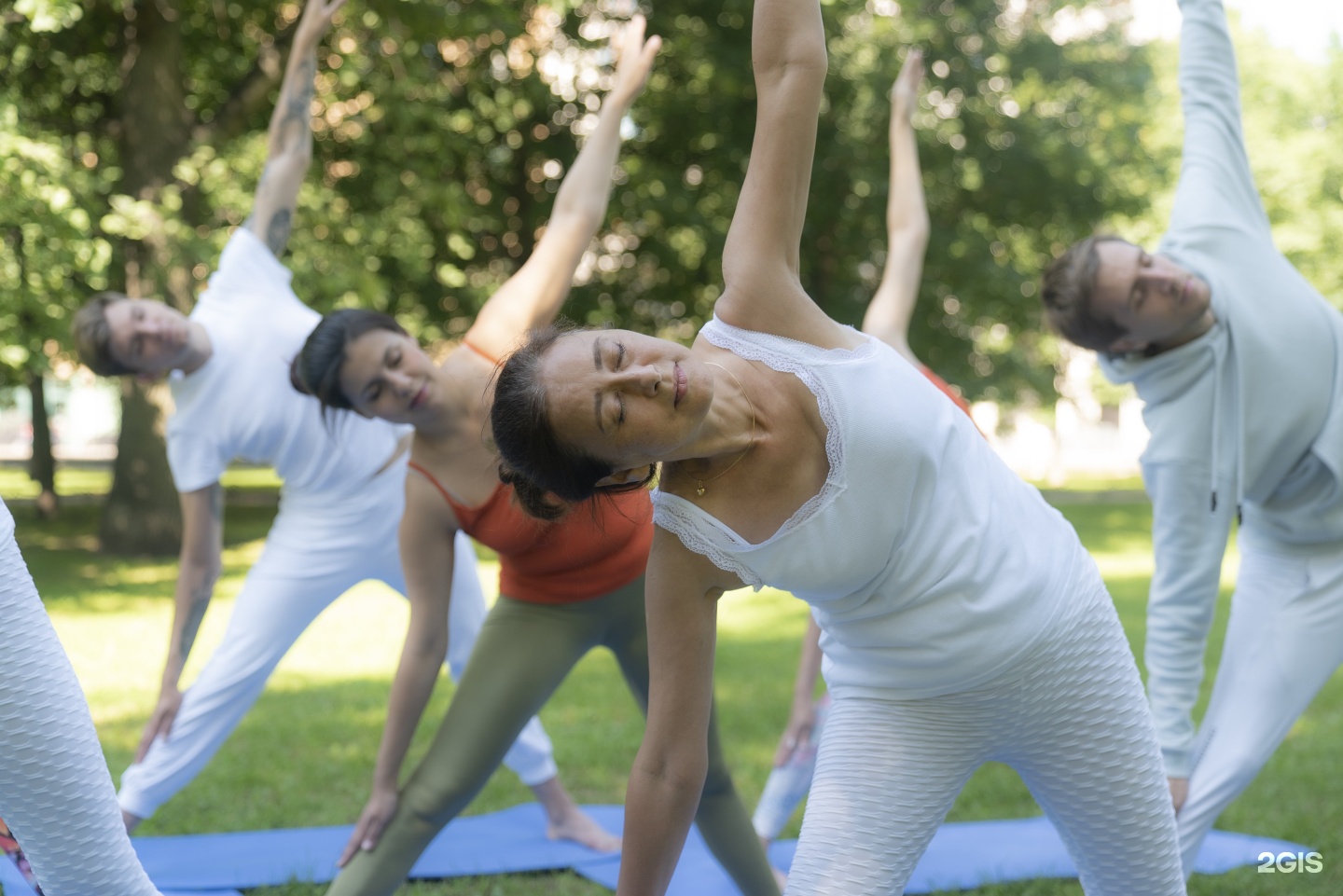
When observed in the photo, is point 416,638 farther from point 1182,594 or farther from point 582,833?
point 1182,594

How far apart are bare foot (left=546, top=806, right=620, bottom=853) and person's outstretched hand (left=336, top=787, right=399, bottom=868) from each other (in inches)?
67.3

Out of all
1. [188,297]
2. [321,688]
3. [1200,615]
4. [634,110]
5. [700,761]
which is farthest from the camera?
[634,110]

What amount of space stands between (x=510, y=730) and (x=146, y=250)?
11530 millimetres

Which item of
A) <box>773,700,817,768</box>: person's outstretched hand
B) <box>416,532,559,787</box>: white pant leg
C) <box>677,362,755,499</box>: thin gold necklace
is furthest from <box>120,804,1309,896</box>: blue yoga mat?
<box>677,362,755,499</box>: thin gold necklace

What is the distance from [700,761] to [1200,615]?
1784 mm

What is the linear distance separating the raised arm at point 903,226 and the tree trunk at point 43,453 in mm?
17161

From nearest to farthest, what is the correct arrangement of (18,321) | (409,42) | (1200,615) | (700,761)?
(700,761) → (1200,615) → (18,321) → (409,42)

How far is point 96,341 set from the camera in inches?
168

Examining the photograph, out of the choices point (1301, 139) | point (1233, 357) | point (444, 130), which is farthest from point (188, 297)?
point (1301, 139)

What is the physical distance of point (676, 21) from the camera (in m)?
15.9

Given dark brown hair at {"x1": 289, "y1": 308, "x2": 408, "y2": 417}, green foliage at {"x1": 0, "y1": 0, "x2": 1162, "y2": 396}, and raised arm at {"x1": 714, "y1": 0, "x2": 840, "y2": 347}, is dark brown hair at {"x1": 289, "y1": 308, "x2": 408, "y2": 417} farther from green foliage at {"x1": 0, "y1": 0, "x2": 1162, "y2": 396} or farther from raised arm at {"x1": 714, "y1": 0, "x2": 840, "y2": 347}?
green foliage at {"x1": 0, "y1": 0, "x2": 1162, "y2": 396}

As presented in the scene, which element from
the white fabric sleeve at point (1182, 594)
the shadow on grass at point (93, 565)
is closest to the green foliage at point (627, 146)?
the shadow on grass at point (93, 565)

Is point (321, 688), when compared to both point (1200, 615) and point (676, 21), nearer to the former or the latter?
point (1200, 615)

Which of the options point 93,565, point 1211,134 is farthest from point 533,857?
point 93,565
